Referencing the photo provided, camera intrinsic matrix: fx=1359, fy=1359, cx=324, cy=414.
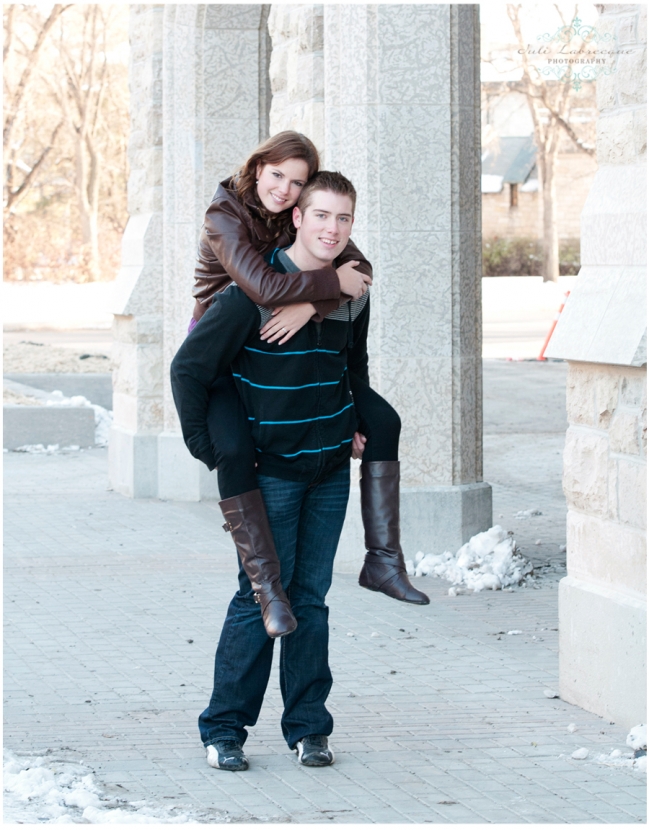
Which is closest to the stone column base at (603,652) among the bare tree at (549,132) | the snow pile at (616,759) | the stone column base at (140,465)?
the snow pile at (616,759)

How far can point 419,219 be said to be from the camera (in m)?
8.03

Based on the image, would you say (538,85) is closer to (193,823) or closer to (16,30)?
(16,30)

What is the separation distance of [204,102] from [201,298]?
5999mm

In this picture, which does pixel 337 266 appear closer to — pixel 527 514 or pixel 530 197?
pixel 527 514

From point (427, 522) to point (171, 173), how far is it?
4050 mm

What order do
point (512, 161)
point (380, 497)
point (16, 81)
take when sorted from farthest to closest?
point (512, 161), point (16, 81), point (380, 497)

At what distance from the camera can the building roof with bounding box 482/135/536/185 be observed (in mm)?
57219

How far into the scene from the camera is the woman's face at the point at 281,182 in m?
4.47

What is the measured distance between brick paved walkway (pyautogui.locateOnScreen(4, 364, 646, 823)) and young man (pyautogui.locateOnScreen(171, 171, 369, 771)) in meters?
0.23

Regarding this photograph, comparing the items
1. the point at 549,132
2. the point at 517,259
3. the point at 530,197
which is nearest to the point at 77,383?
the point at 549,132

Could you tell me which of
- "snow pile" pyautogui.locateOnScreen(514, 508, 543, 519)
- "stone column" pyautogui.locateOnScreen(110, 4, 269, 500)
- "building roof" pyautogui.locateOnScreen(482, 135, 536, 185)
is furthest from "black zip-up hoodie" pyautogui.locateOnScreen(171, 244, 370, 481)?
"building roof" pyautogui.locateOnScreen(482, 135, 536, 185)

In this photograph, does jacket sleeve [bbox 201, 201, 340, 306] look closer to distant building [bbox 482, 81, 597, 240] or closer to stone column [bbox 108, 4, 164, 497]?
stone column [bbox 108, 4, 164, 497]

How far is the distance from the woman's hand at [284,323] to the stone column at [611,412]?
52.6 inches

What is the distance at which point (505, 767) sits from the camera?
4734 millimetres
